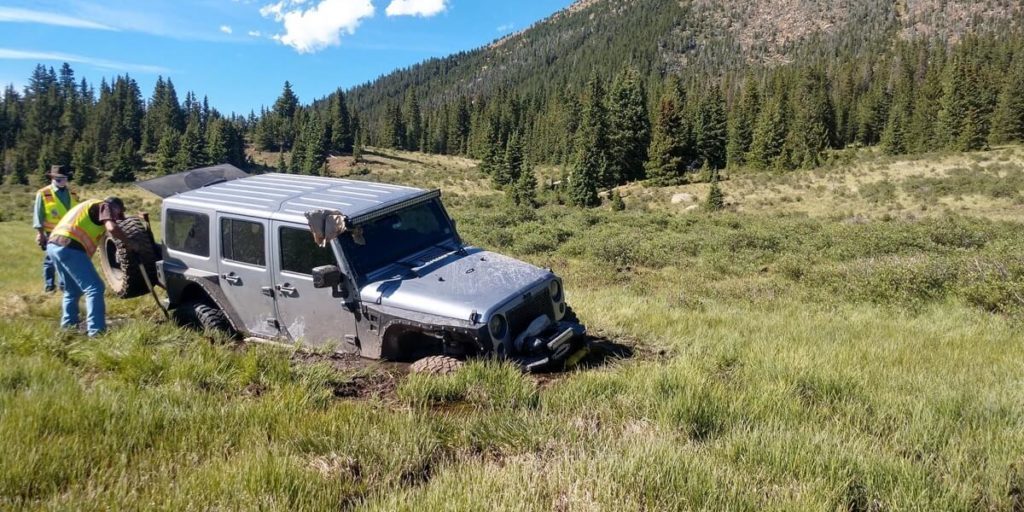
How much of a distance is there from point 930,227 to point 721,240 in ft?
31.3

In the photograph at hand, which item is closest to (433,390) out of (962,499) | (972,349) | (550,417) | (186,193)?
(550,417)

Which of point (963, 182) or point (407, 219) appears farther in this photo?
point (963, 182)

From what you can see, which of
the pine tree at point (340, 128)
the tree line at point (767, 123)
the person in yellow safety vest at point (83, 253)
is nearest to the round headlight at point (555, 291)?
the person in yellow safety vest at point (83, 253)

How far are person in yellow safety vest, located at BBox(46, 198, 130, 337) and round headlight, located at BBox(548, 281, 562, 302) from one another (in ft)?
15.9

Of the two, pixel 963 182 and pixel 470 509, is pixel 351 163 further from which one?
pixel 470 509

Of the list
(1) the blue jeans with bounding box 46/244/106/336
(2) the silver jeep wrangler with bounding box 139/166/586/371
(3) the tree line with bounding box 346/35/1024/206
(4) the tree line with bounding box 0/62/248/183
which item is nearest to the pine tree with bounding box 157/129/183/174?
(4) the tree line with bounding box 0/62/248/183

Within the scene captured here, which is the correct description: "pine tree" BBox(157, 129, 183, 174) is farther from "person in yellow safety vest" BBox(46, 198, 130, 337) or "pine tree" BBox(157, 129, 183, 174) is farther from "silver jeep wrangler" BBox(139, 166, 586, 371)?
"silver jeep wrangler" BBox(139, 166, 586, 371)

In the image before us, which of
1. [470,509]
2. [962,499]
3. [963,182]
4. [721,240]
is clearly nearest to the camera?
[470,509]

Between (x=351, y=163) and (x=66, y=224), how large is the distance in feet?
306

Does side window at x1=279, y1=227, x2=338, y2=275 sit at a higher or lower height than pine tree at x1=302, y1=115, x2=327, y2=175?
lower

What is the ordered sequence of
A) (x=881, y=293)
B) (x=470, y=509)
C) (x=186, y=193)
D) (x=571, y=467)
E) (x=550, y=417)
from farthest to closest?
1. (x=881, y=293)
2. (x=186, y=193)
3. (x=550, y=417)
4. (x=571, y=467)
5. (x=470, y=509)

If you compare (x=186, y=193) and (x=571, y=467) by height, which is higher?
(x=186, y=193)

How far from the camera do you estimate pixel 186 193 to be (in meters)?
6.98

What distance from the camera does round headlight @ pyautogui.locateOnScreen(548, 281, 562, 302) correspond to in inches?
240
